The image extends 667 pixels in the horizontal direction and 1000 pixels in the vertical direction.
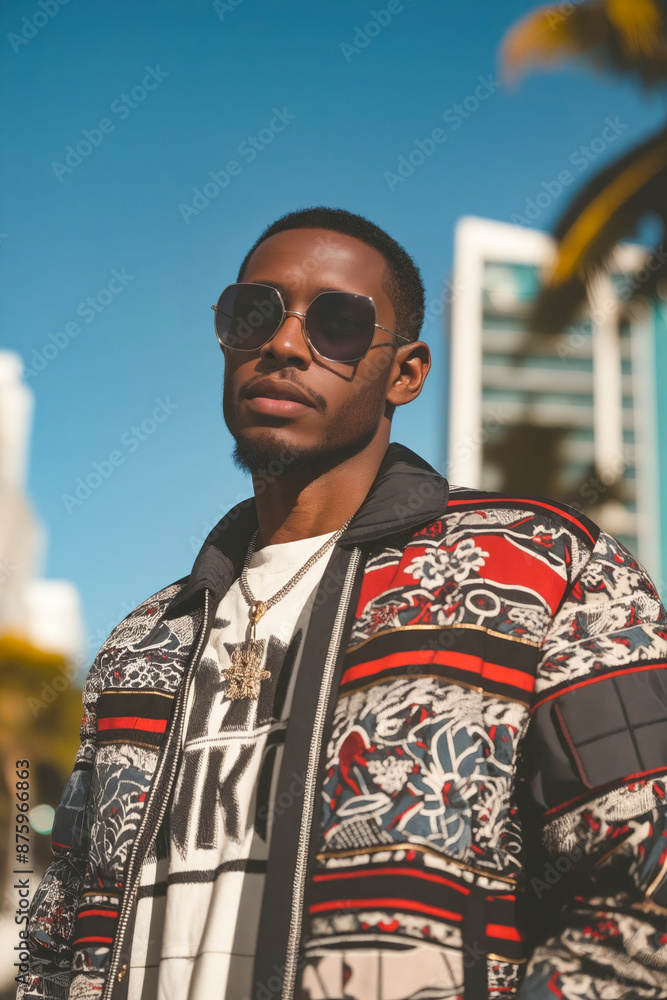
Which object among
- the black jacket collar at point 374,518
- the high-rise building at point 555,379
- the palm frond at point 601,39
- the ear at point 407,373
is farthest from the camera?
the high-rise building at point 555,379

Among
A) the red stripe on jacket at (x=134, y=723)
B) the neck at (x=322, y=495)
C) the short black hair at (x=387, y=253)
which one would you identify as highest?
the short black hair at (x=387, y=253)

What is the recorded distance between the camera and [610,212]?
12.0m

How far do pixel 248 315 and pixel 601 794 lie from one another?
Result: 172cm

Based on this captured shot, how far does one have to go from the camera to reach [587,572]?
2.19 metres

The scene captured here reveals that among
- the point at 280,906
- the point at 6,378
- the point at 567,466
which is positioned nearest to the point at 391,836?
the point at 280,906

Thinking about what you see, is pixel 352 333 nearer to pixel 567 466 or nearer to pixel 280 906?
pixel 280 906

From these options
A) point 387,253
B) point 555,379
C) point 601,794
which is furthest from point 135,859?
point 555,379

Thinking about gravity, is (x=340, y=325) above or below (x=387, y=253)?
below

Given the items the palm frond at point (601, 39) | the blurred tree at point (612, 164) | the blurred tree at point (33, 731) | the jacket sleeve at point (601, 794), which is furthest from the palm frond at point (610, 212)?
the blurred tree at point (33, 731)

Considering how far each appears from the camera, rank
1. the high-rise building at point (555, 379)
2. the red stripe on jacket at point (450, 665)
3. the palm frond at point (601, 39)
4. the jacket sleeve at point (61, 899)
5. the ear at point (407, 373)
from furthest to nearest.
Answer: the high-rise building at point (555, 379)
the palm frond at point (601, 39)
the ear at point (407, 373)
the jacket sleeve at point (61, 899)
the red stripe on jacket at point (450, 665)

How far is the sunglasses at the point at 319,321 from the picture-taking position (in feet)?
8.80

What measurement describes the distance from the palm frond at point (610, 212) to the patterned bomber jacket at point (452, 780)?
10581 millimetres

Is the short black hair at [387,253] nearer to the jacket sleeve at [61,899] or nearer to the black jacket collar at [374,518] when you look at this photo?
the black jacket collar at [374,518]

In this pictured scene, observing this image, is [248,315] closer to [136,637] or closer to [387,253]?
[387,253]
